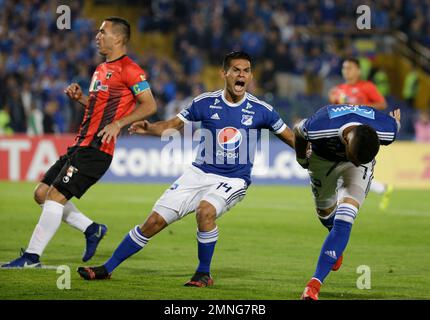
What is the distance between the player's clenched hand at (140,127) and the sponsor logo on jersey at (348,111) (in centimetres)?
160

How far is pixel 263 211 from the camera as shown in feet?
54.2

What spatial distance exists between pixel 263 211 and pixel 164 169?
5.85 meters

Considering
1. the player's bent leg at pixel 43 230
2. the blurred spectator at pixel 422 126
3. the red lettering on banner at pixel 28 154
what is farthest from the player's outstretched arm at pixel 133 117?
the blurred spectator at pixel 422 126

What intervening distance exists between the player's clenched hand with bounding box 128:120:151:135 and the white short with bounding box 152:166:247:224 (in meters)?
0.59

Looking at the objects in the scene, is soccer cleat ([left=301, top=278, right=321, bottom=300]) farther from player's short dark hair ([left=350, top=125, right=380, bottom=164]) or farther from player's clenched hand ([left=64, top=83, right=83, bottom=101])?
player's clenched hand ([left=64, top=83, right=83, bottom=101])

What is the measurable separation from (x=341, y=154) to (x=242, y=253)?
2985 mm

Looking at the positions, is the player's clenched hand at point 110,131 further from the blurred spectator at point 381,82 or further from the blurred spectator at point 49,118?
the blurred spectator at point 381,82

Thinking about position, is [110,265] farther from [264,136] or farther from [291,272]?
[264,136]

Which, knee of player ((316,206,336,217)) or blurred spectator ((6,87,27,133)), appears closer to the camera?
knee of player ((316,206,336,217))

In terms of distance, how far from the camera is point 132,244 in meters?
8.59

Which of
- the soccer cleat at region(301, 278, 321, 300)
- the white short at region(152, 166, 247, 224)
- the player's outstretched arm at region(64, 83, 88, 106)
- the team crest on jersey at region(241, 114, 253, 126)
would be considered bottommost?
the soccer cleat at region(301, 278, 321, 300)

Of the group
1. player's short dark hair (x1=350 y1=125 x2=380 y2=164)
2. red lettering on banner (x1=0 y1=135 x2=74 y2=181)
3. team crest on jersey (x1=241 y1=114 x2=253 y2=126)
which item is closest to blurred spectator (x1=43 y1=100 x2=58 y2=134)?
red lettering on banner (x1=0 y1=135 x2=74 y2=181)

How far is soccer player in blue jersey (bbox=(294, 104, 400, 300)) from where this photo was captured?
7652 mm

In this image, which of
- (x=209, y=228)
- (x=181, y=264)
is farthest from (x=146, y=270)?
(x=209, y=228)
